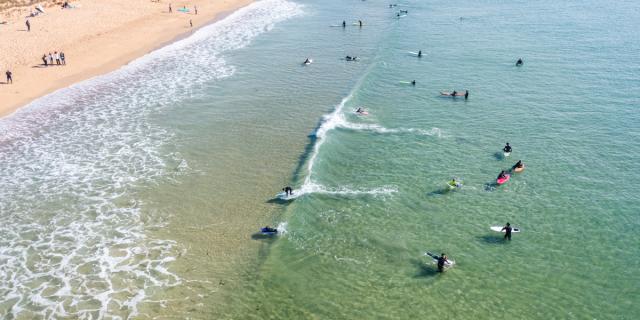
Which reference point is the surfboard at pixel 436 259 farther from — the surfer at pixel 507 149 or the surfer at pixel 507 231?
the surfer at pixel 507 149

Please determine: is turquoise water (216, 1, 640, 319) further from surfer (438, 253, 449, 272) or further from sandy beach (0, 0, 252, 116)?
sandy beach (0, 0, 252, 116)

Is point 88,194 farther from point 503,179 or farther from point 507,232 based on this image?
point 503,179

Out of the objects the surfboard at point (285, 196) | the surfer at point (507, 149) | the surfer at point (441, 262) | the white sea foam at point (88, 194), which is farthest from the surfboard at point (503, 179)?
the white sea foam at point (88, 194)

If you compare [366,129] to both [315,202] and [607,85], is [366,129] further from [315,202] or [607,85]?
[607,85]

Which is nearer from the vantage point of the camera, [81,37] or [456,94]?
[456,94]

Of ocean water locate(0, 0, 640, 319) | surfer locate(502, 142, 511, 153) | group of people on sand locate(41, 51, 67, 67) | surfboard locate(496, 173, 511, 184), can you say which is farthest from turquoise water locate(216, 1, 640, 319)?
group of people on sand locate(41, 51, 67, 67)

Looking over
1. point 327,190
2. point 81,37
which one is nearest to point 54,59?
point 81,37
